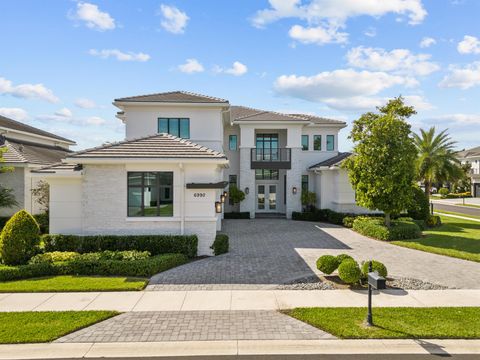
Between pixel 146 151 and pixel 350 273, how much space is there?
8813mm

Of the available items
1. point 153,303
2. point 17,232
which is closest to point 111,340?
point 153,303

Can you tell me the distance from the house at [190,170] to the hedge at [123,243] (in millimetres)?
446

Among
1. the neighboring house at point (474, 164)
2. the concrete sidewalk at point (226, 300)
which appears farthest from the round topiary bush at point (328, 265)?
the neighboring house at point (474, 164)

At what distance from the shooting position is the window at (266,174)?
2772 centimetres

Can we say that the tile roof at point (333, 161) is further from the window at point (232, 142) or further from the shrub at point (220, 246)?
the shrub at point (220, 246)

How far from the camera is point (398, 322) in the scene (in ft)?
23.9

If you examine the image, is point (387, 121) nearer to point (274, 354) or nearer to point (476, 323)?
point (476, 323)

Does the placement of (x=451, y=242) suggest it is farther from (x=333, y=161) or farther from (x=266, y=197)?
(x=266, y=197)

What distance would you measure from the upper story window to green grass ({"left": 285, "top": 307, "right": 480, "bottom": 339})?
49.3 feet

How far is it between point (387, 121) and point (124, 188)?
13.8 meters

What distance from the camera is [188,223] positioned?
13.3 meters

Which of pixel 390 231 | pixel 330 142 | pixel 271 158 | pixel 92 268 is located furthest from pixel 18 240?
pixel 330 142

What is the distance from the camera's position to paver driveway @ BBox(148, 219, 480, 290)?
1034 cm

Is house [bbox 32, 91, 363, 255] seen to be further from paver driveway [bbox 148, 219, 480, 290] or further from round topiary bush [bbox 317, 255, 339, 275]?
round topiary bush [bbox 317, 255, 339, 275]
